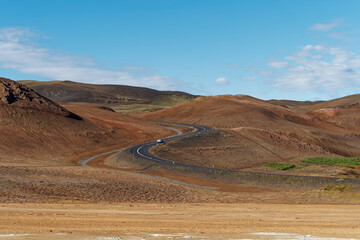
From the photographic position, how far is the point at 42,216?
23172 millimetres

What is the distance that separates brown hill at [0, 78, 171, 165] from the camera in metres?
82.4

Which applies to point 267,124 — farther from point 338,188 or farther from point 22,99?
point 338,188

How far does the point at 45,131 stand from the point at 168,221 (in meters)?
76.9

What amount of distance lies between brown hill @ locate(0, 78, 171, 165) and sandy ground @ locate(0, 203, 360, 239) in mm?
48929

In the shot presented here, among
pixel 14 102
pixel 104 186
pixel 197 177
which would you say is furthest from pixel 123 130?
pixel 104 186

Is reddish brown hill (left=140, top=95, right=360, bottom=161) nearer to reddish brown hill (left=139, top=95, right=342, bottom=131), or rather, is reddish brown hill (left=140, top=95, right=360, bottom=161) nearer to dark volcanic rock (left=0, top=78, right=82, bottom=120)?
reddish brown hill (left=139, top=95, right=342, bottom=131)

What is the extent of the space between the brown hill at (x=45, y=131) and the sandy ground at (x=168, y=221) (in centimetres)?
4893

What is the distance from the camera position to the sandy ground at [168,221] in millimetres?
19000

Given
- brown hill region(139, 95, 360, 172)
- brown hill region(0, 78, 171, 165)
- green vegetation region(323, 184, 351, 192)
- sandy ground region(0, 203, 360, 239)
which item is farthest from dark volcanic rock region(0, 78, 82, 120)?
sandy ground region(0, 203, 360, 239)

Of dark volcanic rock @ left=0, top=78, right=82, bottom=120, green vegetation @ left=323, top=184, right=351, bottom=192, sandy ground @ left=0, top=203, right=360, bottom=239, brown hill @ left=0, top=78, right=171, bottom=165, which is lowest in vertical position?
sandy ground @ left=0, top=203, right=360, bottom=239

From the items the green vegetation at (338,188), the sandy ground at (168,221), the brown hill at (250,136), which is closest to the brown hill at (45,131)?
the brown hill at (250,136)

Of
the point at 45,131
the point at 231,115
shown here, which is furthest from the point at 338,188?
the point at 231,115

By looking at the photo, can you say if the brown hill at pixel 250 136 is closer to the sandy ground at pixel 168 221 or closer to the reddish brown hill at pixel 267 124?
the reddish brown hill at pixel 267 124

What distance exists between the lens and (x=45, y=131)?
9494 centimetres
